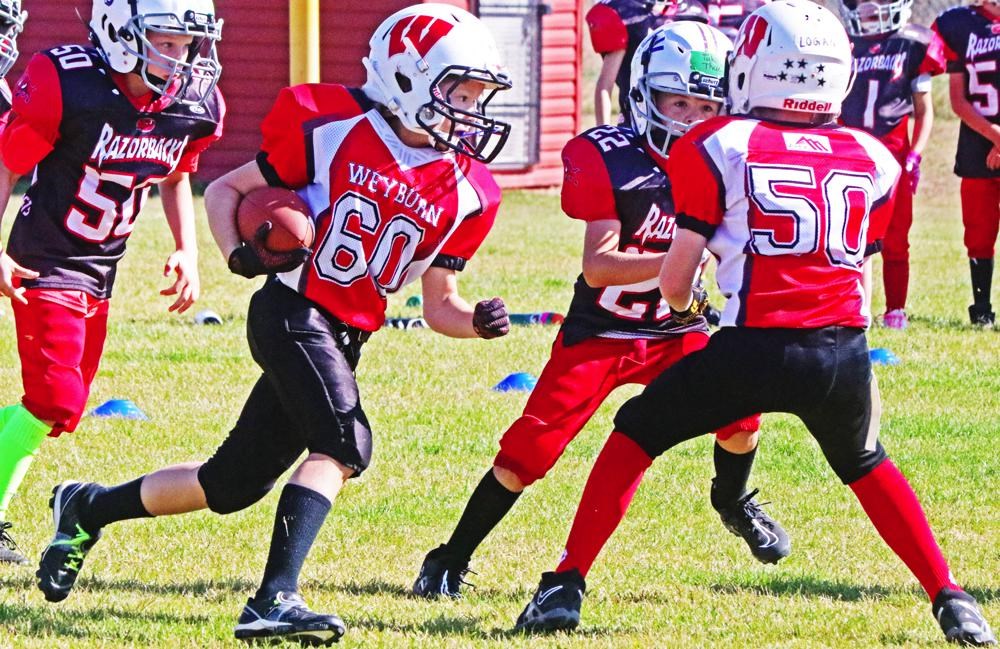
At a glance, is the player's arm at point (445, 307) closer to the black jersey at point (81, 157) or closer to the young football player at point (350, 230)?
the young football player at point (350, 230)

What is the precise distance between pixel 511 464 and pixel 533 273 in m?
7.07

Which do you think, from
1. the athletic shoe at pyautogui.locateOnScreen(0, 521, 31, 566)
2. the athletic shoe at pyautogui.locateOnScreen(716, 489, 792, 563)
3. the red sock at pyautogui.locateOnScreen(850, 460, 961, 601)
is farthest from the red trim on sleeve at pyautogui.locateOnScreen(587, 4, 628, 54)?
the red sock at pyautogui.locateOnScreen(850, 460, 961, 601)

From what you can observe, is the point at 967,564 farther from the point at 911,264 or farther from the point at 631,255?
the point at 911,264

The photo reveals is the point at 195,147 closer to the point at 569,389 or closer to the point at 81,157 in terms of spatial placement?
the point at 81,157

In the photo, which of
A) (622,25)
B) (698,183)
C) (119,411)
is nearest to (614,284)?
(698,183)

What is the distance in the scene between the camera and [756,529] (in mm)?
5363

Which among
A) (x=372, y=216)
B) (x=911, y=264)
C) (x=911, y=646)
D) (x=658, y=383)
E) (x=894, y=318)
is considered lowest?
(x=911, y=264)

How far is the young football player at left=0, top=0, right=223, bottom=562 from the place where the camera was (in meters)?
5.05

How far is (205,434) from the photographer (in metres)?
7.03

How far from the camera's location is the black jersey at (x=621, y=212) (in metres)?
4.84

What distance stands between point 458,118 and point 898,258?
5.98m

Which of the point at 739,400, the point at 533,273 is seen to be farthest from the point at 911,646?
the point at 533,273

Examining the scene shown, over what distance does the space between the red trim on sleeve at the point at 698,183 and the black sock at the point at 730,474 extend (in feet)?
4.23

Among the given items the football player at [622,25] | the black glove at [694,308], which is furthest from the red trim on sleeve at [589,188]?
the football player at [622,25]
